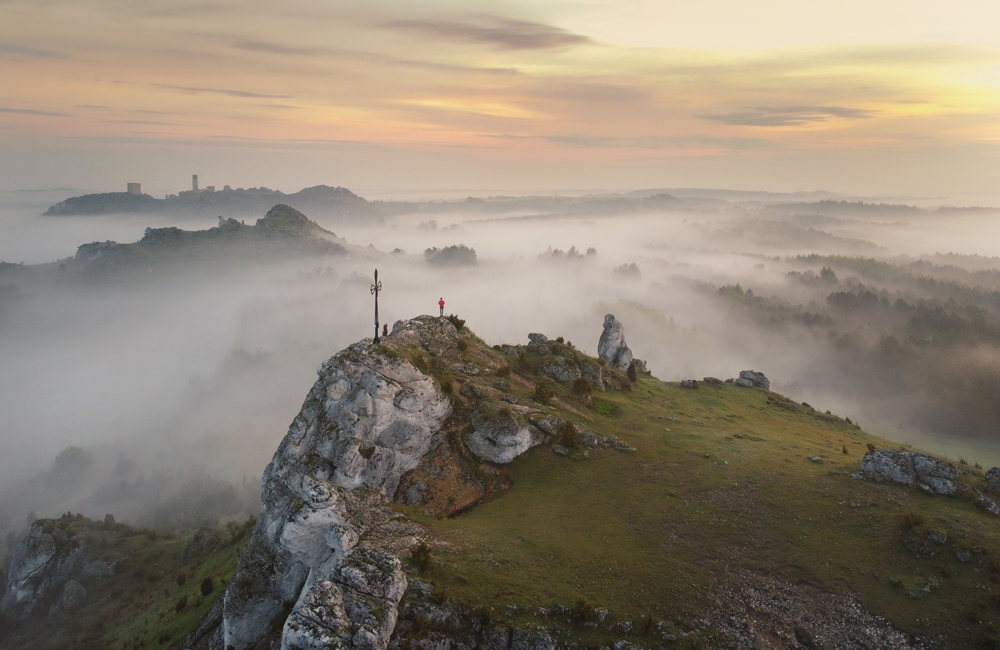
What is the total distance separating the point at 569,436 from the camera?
→ 145 feet

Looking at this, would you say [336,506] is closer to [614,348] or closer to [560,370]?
[560,370]

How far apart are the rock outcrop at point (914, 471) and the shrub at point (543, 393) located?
26.4 metres

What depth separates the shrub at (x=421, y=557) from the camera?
1065 inches

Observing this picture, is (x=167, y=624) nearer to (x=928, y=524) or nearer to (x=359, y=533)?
(x=359, y=533)

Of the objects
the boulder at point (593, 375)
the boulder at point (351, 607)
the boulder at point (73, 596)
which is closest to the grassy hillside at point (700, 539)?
the boulder at point (351, 607)

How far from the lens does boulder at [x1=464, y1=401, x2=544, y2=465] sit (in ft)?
139

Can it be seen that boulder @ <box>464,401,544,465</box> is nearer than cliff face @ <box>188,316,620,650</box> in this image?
No

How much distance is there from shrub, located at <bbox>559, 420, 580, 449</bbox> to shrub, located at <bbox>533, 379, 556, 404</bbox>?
205 inches

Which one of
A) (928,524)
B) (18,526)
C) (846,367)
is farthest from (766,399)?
(18,526)

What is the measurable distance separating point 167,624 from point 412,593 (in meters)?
42.2

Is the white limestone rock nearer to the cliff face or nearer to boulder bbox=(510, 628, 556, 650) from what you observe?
the cliff face

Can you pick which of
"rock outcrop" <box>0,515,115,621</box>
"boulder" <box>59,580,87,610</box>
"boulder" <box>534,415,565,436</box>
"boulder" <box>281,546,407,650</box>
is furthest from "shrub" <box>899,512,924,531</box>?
"rock outcrop" <box>0,515,115,621</box>

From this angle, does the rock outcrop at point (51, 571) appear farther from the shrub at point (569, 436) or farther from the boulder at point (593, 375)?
the shrub at point (569, 436)

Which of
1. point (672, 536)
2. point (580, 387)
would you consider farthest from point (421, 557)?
point (580, 387)
